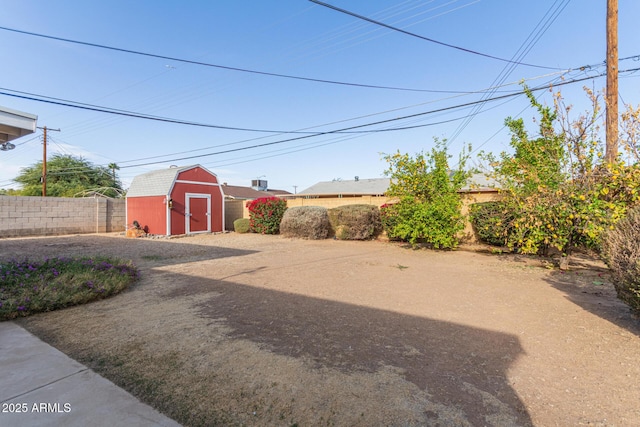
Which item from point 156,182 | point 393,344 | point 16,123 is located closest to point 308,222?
point 156,182

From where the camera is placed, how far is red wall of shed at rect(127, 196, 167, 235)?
52.1ft

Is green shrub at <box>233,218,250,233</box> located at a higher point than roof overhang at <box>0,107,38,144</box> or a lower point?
lower

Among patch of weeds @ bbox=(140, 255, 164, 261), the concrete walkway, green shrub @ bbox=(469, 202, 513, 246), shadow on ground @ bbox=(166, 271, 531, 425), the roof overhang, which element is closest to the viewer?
the concrete walkway

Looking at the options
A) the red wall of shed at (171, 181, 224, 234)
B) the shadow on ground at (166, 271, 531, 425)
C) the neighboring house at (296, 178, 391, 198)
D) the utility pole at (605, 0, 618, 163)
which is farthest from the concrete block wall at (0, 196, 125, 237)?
the utility pole at (605, 0, 618, 163)

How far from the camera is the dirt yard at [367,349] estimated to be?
221 centimetres

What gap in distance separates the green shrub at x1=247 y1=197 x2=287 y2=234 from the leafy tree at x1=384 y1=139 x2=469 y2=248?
7.96 metres

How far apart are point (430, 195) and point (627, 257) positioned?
23.0 ft

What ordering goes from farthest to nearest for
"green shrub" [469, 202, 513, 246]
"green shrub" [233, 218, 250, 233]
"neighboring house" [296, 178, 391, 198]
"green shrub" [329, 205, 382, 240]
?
1. "neighboring house" [296, 178, 391, 198]
2. "green shrub" [233, 218, 250, 233]
3. "green shrub" [329, 205, 382, 240]
4. "green shrub" [469, 202, 513, 246]

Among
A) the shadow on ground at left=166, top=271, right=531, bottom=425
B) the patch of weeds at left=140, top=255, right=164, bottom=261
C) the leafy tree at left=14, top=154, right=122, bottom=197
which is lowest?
the shadow on ground at left=166, top=271, right=531, bottom=425

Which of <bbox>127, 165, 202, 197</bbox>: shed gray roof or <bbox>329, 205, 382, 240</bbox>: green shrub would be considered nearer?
<bbox>329, 205, 382, 240</bbox>: green shrub

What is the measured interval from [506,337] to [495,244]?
322 inches

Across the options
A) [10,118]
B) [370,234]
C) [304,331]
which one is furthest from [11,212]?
[304,331]

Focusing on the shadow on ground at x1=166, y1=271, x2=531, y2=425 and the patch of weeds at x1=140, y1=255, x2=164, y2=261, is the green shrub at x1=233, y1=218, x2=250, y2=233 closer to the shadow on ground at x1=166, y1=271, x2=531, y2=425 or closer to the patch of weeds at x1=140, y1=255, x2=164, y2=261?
the patch of weeds at x1=140, y1=255, x2=164, y2=261

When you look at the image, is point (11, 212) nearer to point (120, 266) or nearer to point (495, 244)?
point (120, 266)
